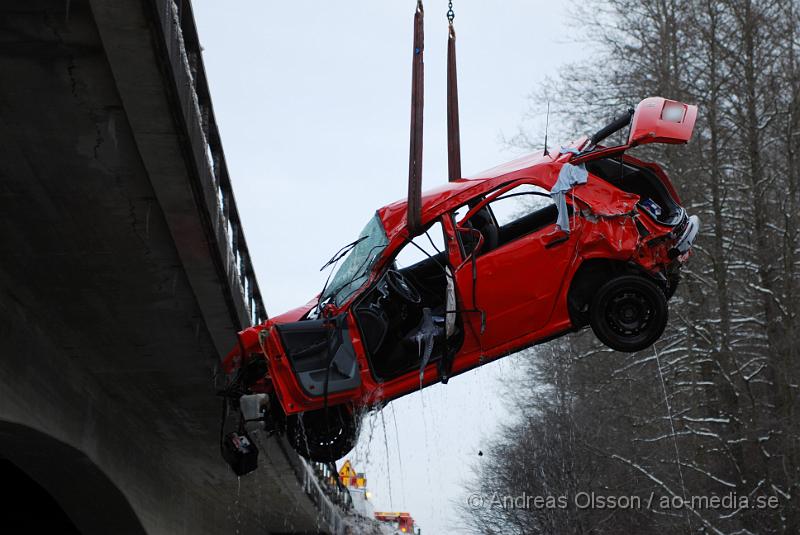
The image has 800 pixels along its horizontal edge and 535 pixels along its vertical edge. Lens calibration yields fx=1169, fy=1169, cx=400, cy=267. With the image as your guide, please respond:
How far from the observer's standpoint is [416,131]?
10406 millimetres

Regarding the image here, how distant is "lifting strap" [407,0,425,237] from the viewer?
1024cm

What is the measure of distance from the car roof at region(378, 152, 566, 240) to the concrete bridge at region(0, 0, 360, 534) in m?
1.81

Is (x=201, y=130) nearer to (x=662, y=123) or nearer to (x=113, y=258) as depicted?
(x=113, y=258)

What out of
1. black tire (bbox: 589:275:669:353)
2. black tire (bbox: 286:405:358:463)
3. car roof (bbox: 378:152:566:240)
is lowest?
black tire (bbox: 286:405:358:463)

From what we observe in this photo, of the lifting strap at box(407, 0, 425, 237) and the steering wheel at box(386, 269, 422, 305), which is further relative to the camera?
the steering wheel at box(386, 269, 422, 305)

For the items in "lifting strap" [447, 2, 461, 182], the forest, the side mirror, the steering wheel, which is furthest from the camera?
the forest

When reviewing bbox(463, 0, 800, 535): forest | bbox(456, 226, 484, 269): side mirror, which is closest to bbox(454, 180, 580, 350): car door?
bbox(456, 226, 484, 269): side mirror

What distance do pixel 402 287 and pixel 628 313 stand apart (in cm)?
210

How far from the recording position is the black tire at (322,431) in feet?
35.1

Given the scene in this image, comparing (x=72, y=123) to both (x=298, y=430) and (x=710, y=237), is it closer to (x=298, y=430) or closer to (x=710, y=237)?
(x=298, y=430)

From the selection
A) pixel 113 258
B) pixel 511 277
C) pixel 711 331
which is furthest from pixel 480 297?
pixel 711 331

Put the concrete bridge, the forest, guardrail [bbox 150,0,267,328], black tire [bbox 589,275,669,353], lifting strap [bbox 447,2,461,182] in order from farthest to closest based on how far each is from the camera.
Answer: the forest < lifting strap [bbox 447,2,461,182] < black tire [bbox 589,275,669,353] < guardrail [bbox 150,0,267,328] < the concrete bridge

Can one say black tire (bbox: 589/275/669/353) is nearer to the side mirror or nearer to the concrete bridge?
the side mirror

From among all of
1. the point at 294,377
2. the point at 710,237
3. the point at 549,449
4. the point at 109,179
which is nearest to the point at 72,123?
the point at 109,179
